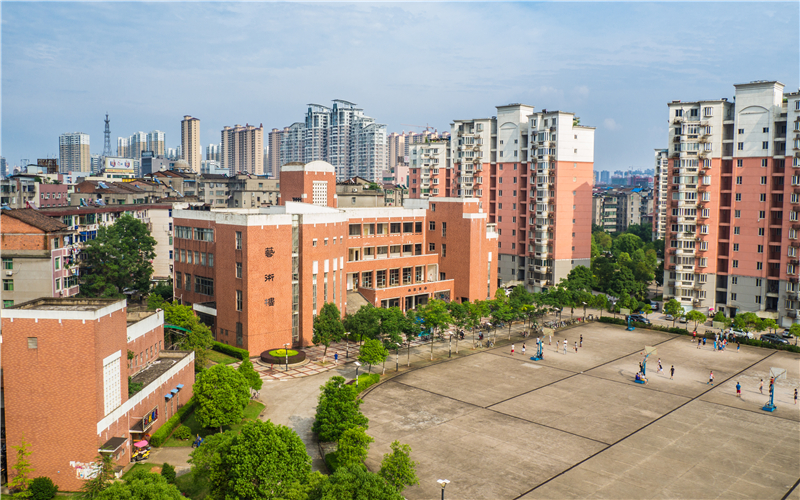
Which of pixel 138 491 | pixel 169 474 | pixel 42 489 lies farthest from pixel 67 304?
pixel 138 491

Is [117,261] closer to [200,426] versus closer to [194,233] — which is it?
[194,233]

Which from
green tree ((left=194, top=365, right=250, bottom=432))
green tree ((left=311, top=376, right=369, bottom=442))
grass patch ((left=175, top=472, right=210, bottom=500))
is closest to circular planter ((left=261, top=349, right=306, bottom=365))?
green tree ((left=194, top=365, right=250, bottom=432))

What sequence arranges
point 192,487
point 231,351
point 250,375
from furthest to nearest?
1. point 231,351
2. point 250,375
3. point 192,487

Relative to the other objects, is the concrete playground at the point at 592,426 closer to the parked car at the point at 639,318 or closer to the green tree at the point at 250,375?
the green tree at the point at 250,375

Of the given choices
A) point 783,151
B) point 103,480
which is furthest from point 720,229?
point 103,480

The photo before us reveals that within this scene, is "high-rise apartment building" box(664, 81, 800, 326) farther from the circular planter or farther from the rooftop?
the rooftop
